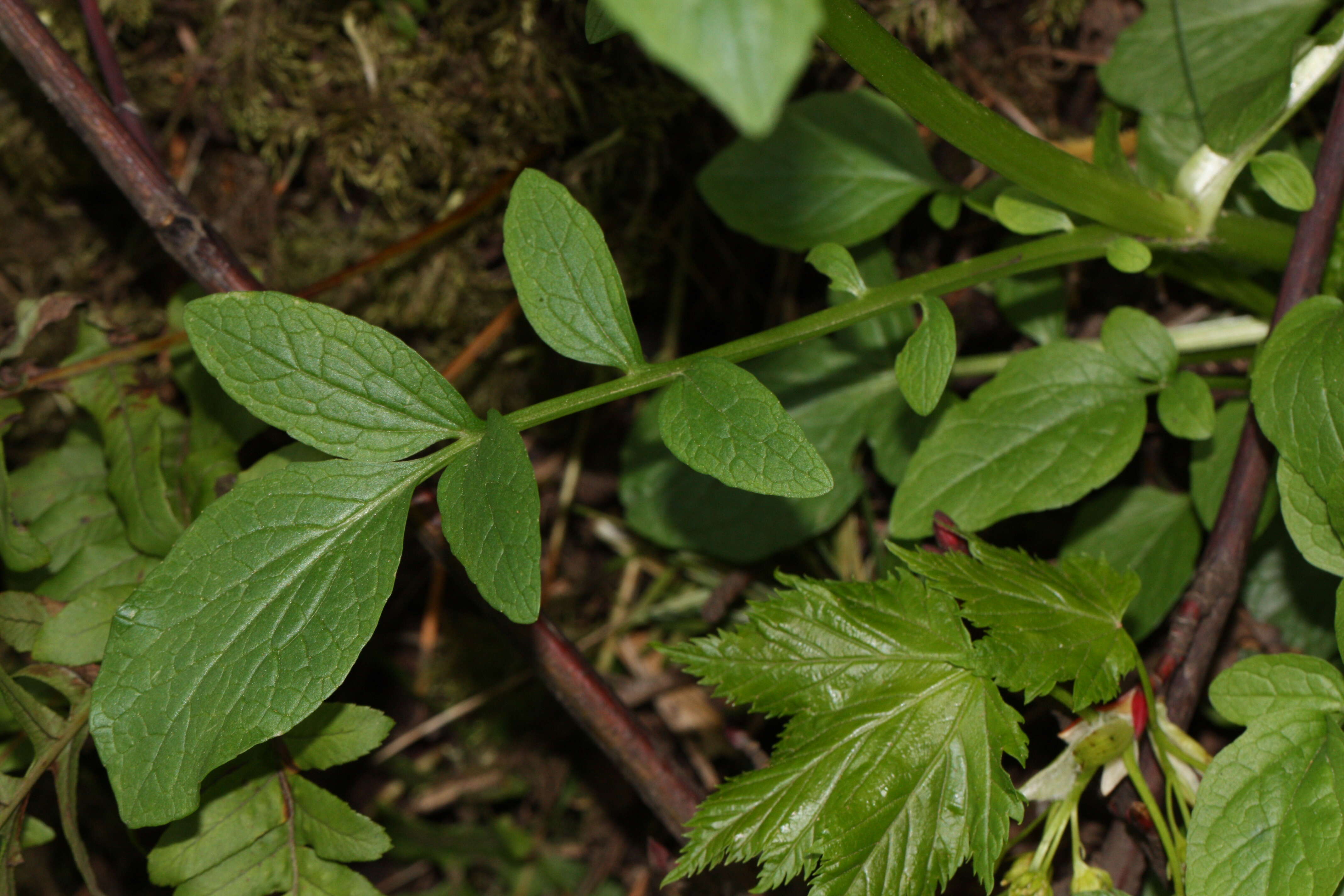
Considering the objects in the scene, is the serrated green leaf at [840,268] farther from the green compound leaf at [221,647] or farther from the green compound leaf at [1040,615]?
the green compound leaf at [221,647]

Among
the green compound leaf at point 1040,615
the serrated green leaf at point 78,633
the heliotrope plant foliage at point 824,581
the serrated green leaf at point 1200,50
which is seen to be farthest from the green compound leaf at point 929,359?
the serrated green leaf at point 78,633

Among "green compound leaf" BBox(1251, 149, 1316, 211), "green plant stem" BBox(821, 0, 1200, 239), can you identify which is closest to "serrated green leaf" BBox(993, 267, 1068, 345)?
"green plant stem" BBox(821, 0, 1200, 239)

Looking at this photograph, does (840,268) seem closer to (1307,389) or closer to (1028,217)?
(1028,217)

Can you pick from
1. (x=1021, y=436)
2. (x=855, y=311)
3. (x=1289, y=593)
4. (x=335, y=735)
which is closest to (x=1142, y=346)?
(x=1021, y=436)

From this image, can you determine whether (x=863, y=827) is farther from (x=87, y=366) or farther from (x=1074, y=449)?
(x=87, y=366)

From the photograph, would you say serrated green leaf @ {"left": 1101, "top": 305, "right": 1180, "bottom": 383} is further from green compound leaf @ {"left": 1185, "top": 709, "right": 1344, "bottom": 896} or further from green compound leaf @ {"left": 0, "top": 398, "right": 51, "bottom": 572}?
green compound leaf @ {"left": 0, "top": 398, "right": 51, "bottom": 572}

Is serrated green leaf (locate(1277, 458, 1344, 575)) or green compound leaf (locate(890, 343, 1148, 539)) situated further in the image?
green compound leaf (locate(890, 343, 1148, 539))
